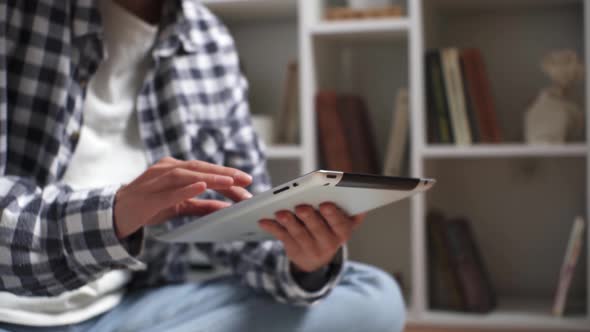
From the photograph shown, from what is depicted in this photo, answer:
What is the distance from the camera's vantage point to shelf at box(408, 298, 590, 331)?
1544 millimetres

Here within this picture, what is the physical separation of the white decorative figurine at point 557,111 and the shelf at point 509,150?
40 mm

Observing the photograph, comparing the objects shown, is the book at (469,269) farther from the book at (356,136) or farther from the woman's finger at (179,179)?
the woman's finger at (179,179)

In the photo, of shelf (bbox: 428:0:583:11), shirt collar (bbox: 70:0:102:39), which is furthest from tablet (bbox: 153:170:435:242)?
shelf (bbox: 428:0:583:11)

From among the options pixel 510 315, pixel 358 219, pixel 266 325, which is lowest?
pixel 510 315

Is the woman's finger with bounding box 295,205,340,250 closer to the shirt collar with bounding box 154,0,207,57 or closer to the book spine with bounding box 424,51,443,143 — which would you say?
the shirt collar with bounding box 154,0,207,57

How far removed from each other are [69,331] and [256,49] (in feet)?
4.06

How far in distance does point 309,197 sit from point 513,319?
40.9 inches

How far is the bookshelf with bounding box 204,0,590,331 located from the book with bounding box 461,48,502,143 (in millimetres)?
48

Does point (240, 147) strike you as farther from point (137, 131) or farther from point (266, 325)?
point (266, 325)

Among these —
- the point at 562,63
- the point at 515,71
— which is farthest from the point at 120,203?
the point at 515,71

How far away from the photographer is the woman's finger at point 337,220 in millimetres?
770

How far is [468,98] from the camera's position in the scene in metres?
1.62

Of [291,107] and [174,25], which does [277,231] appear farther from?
[291,107]

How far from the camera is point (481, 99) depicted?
1.62 m
